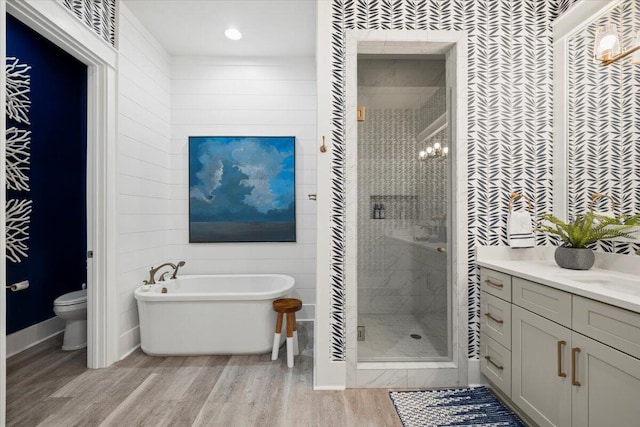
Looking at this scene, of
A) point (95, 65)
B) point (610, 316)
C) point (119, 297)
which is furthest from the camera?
point (119, 297)

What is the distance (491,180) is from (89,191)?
9.53 ft

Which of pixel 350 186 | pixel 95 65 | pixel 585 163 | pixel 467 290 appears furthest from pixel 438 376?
pixel 95 65

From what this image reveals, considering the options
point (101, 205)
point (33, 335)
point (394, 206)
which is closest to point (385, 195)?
point (394, 206)

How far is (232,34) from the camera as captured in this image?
125 inches

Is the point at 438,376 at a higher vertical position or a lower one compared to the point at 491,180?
lower

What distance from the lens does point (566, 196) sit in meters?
2.22

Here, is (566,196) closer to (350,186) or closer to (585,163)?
(585,163)

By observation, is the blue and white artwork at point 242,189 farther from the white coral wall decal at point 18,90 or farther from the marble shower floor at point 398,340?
the marble shower floor at point 398,340

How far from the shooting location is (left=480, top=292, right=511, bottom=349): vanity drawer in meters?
1.96

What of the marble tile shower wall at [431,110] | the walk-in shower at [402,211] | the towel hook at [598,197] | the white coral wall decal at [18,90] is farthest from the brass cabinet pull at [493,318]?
the white coral wall decal at [18,90]

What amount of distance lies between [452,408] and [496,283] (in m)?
0.79

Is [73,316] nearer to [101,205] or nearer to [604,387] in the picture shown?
[101,205]

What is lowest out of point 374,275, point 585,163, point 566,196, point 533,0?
point 374,275

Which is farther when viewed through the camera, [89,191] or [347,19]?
[89,191]
